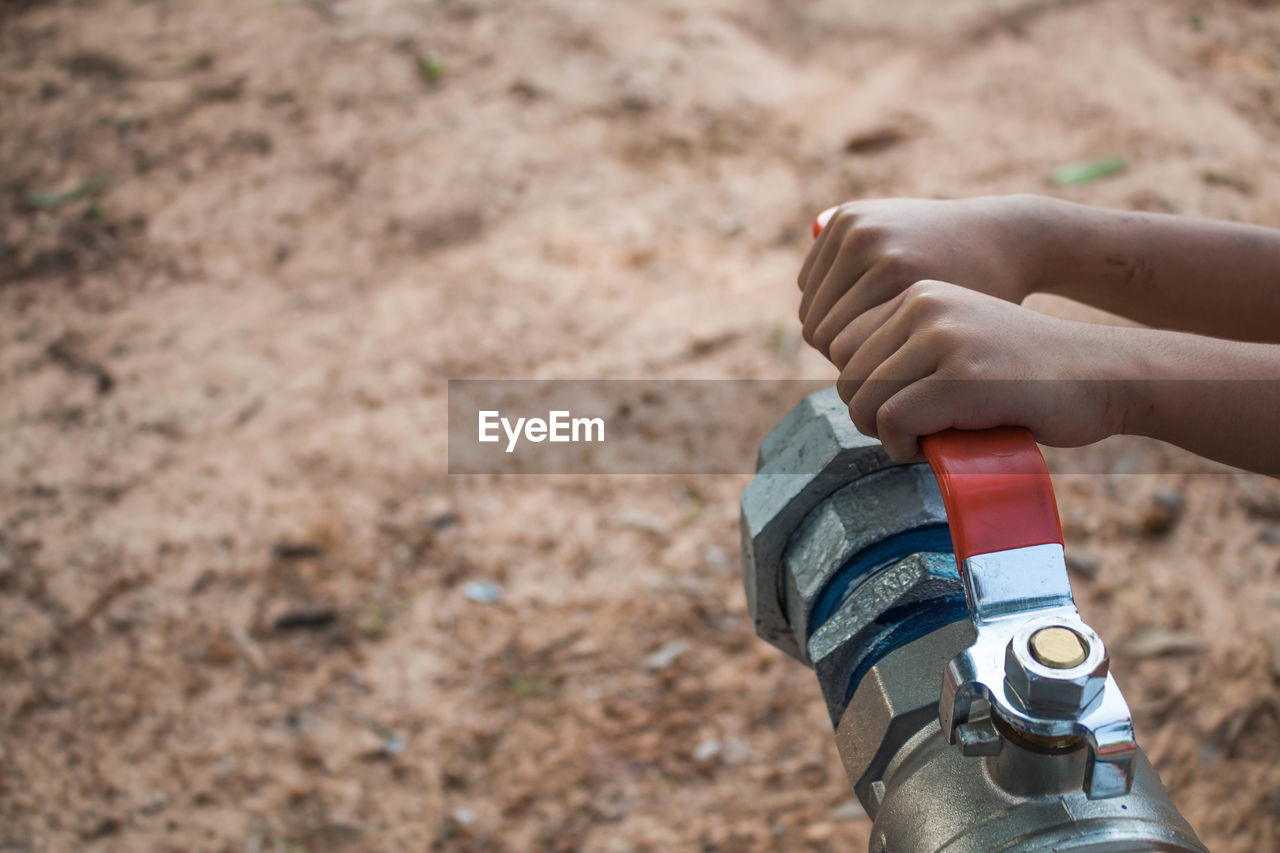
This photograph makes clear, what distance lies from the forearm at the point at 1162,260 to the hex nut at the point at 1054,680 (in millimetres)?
501

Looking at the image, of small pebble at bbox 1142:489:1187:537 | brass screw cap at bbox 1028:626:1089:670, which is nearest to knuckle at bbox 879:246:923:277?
brass screw cap at bbox 1028:626:1089:670

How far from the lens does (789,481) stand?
939 mm

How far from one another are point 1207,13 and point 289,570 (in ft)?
10.9

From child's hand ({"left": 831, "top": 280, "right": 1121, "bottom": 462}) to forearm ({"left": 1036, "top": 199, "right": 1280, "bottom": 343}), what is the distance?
0.21m

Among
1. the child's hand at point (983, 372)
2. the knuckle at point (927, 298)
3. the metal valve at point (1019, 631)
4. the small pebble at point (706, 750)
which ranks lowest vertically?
the small pebble at point (706, 750)

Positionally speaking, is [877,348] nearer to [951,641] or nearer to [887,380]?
[887,380]

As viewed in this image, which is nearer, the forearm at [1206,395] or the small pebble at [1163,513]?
the forearm at [1206,395]

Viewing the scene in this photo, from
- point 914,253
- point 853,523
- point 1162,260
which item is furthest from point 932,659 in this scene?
point 1162,260

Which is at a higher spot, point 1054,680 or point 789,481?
point 1054,680

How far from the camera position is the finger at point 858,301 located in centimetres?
90

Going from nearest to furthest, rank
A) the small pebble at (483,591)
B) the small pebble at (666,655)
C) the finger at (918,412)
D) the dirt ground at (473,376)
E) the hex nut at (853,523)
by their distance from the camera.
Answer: the finger at (918,412) < the hex nut at (853,523) < the dirt ground at (473,376) < the small pebble at (666,655) < the small pebble at (483,591)

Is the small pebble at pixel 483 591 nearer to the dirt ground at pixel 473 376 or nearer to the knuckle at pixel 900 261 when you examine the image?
the dirt ground at pixel 473 376

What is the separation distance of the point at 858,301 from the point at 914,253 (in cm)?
6

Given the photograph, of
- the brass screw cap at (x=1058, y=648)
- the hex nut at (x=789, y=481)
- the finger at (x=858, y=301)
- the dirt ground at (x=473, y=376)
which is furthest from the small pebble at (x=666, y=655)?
the brass screw cap at (x=1058, y=648)
